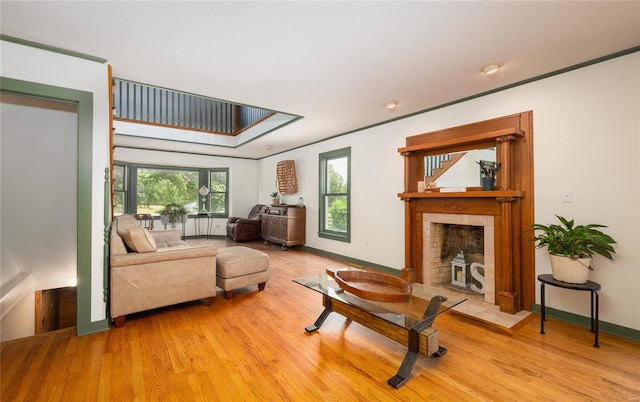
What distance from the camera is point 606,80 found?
2500 millimetres

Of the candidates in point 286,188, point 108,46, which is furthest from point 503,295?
point 286,188

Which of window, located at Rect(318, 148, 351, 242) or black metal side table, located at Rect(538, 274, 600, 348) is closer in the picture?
black metal side table, located at Rect(538, 274, 600, 348)

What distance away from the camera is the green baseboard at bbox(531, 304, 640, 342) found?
2.37 m

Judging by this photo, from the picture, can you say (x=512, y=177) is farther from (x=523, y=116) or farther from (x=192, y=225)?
(x=192, y=225)

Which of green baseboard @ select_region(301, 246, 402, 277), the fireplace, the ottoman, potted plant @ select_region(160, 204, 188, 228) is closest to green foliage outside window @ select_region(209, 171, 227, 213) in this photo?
potted plant @ select_region(160, 204, 188, 228)

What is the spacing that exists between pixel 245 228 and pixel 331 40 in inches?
225

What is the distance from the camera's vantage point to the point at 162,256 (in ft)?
9.05

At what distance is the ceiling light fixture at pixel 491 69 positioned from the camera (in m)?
2.65

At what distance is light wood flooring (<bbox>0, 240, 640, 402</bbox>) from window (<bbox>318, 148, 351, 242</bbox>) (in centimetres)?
277

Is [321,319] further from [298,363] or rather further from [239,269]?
[239,269]

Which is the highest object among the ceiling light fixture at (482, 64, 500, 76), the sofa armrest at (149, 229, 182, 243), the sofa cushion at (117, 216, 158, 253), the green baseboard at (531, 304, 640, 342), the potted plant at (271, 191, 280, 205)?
the ceiling light fixture at (482, 64, 500, 76)

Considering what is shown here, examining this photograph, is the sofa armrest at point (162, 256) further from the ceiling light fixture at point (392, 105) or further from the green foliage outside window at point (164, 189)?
the green foliage outside window at point (164, 189)

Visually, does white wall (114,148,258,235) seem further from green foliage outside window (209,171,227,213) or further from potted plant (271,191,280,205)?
potted plant (271,191,280,205)

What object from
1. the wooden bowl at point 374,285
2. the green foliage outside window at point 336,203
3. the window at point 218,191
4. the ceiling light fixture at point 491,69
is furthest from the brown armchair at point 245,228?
the ceiling light fixture at point 491,69
